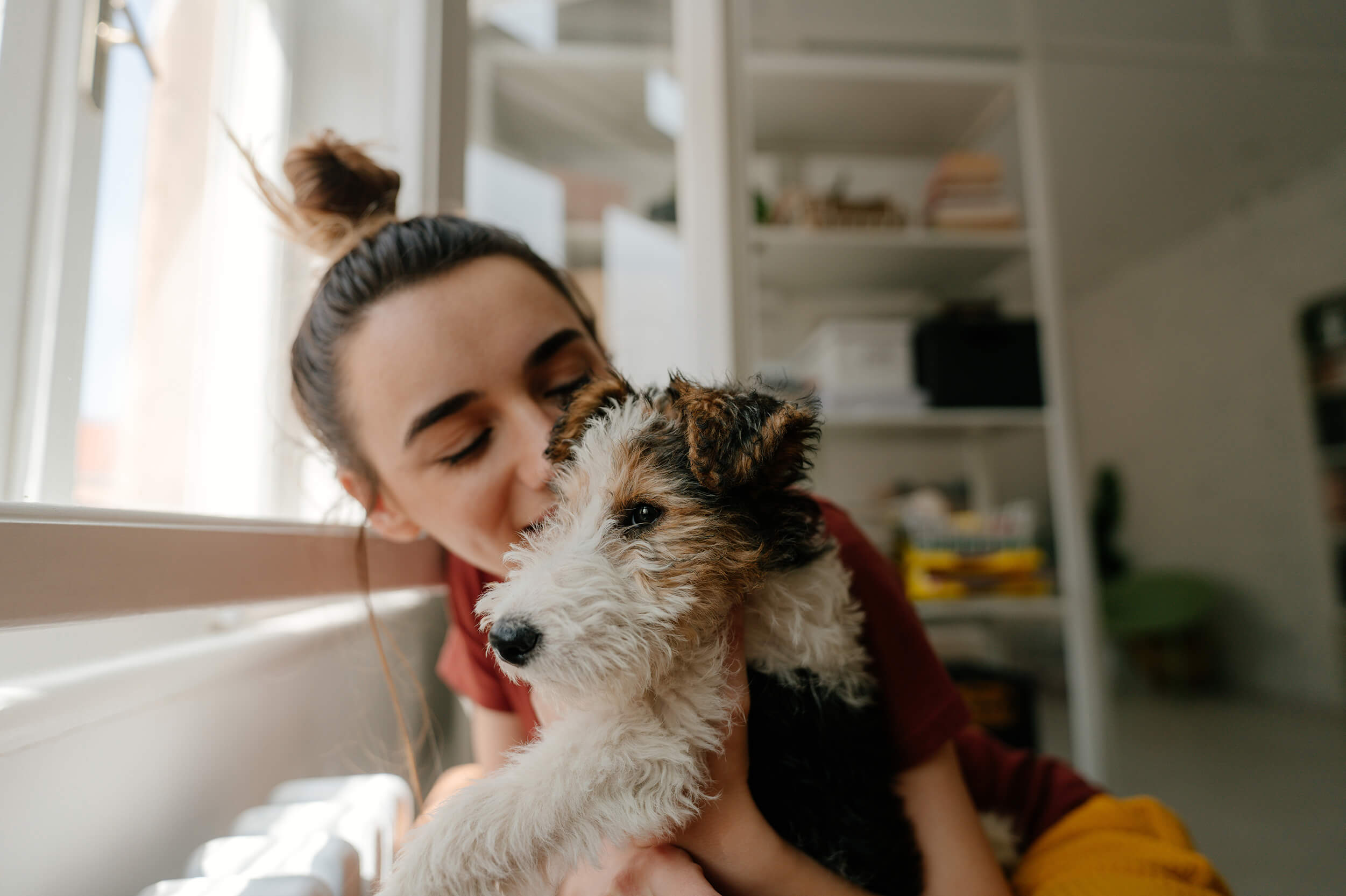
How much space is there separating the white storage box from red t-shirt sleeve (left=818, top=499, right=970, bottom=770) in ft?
5.92

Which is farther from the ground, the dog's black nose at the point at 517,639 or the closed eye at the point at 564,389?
the closed eye at the point at 564,389

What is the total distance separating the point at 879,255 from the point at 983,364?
2.11 ft

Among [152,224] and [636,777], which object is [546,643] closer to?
[636,777]

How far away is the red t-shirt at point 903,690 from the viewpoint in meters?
0.85

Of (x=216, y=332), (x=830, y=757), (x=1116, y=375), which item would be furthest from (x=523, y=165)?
(x=1116, y=375)

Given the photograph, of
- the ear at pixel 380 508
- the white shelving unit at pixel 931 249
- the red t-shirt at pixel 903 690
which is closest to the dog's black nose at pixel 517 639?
the red t-shirt at pixel 903 690

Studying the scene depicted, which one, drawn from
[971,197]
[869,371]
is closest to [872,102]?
[971,197]

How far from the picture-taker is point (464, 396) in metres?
0.83

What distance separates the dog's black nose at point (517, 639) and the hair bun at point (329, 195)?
65cm

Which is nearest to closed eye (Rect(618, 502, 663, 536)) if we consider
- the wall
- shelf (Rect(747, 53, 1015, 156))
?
shelf (Rect(747, 53, 1015, 156))

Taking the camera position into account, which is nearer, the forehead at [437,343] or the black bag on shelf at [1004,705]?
the forehead at [437,343]

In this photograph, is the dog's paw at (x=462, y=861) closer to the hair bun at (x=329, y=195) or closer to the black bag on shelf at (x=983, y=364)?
the hair bun at (x=329, y=195)

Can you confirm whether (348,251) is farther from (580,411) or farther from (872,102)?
(872,102)

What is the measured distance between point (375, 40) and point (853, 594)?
1.53m
